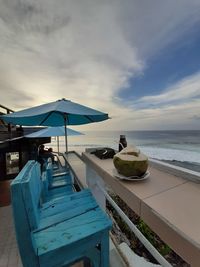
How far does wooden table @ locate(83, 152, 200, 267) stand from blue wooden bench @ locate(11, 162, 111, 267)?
14.0 inches

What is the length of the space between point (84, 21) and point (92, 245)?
14.1 feet

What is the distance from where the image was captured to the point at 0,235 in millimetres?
2859

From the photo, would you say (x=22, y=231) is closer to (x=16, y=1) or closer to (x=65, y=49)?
(x=16, y=1)

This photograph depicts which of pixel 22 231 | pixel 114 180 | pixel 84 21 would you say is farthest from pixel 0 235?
pixel 84 21

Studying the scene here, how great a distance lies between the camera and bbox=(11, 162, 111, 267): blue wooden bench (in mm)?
888

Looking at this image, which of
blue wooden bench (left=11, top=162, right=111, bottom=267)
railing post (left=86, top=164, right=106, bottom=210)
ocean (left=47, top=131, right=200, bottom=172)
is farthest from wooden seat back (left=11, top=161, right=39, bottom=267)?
ocean (left=47, top=131, right=200, bottom=172)

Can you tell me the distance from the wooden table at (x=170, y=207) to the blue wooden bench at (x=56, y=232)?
0.36 metres

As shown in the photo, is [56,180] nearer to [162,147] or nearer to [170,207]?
[170,207]

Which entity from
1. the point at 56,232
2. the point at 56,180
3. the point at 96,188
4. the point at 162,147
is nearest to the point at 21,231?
Result: the point at 56,232

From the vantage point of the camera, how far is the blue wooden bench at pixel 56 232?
35.0 inches

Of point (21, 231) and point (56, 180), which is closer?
point (21, 231)

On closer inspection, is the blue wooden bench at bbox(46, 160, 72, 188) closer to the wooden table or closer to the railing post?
the railing post

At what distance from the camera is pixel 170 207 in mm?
589

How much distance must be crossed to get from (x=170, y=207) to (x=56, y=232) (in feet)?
2.47
